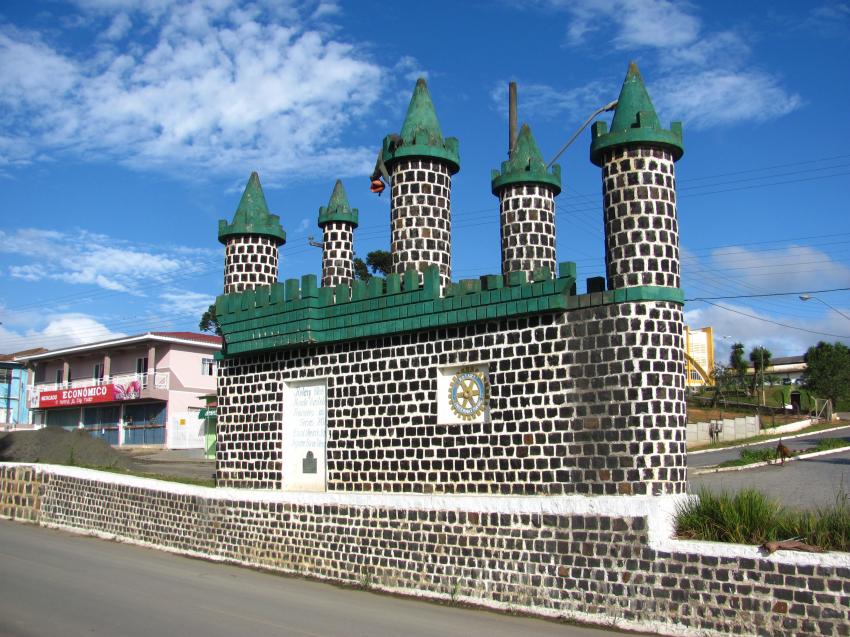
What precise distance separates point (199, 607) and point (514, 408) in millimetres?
5395

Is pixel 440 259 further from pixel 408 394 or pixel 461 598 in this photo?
pixel 461 598

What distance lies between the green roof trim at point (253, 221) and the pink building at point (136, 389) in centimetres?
2821

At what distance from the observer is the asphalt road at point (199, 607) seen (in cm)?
1013

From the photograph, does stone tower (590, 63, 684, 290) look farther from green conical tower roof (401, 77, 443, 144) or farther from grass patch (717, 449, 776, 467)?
grass patch (717, 449, 776, 467)

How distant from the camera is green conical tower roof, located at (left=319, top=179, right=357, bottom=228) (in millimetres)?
18203

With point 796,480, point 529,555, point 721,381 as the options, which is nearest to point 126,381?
point 796,480

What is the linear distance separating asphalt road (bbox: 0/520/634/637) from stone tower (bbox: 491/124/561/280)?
6066 mm

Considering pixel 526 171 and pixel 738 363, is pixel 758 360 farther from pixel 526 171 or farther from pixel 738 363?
pixel 526 171

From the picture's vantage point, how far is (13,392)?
55.2 m

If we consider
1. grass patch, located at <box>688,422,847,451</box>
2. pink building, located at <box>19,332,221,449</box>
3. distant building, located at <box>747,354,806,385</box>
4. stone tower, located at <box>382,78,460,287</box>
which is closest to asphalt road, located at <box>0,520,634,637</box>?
stone tower, located at <box>382,78,460,287</box>

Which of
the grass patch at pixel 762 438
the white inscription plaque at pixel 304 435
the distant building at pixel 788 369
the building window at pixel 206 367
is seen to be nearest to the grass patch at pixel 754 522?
the white inscription plaque at pixel 304 435

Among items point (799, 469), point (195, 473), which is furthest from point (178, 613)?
point (799, 469)

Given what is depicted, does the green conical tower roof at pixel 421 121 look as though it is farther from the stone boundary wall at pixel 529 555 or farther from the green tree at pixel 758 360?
the green tree at pixel 758 360

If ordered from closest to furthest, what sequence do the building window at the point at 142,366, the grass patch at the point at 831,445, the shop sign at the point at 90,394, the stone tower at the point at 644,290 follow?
the stone tower at the point at 644,290 → the grass patch at the point at 831,445 → the shop sign at the point at 90,394 → the building window at the point at 142,366
